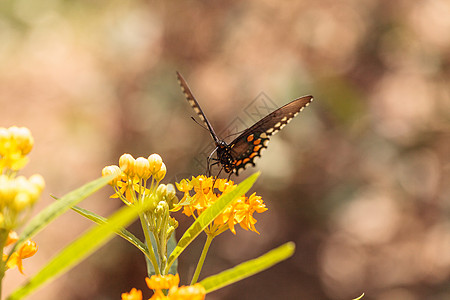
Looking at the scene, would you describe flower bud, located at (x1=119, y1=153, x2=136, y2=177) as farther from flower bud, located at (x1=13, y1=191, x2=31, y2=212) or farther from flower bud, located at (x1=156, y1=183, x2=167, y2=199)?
flower bud, located at (x1=13, y1=191, x2=31, y2=212)

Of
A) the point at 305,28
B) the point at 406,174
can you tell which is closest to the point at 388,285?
the point at 406,174

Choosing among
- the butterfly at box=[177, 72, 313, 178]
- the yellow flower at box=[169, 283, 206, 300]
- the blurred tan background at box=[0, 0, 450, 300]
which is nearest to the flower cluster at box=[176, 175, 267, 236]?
the yellow flower at box=[169, 283, 206, 300]

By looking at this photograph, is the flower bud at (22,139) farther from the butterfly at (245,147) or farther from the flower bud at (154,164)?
the butterfly at (245,147)

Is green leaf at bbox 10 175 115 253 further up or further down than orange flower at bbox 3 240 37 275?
further down

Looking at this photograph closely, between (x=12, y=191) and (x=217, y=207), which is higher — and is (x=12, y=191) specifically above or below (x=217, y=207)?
above

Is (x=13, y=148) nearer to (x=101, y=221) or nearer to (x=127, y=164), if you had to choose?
(x=101, y=221)

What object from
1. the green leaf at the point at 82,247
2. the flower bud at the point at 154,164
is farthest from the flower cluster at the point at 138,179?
the green leaf at the point at 82,247

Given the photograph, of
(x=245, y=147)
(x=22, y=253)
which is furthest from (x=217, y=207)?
(x=245, y=147)
